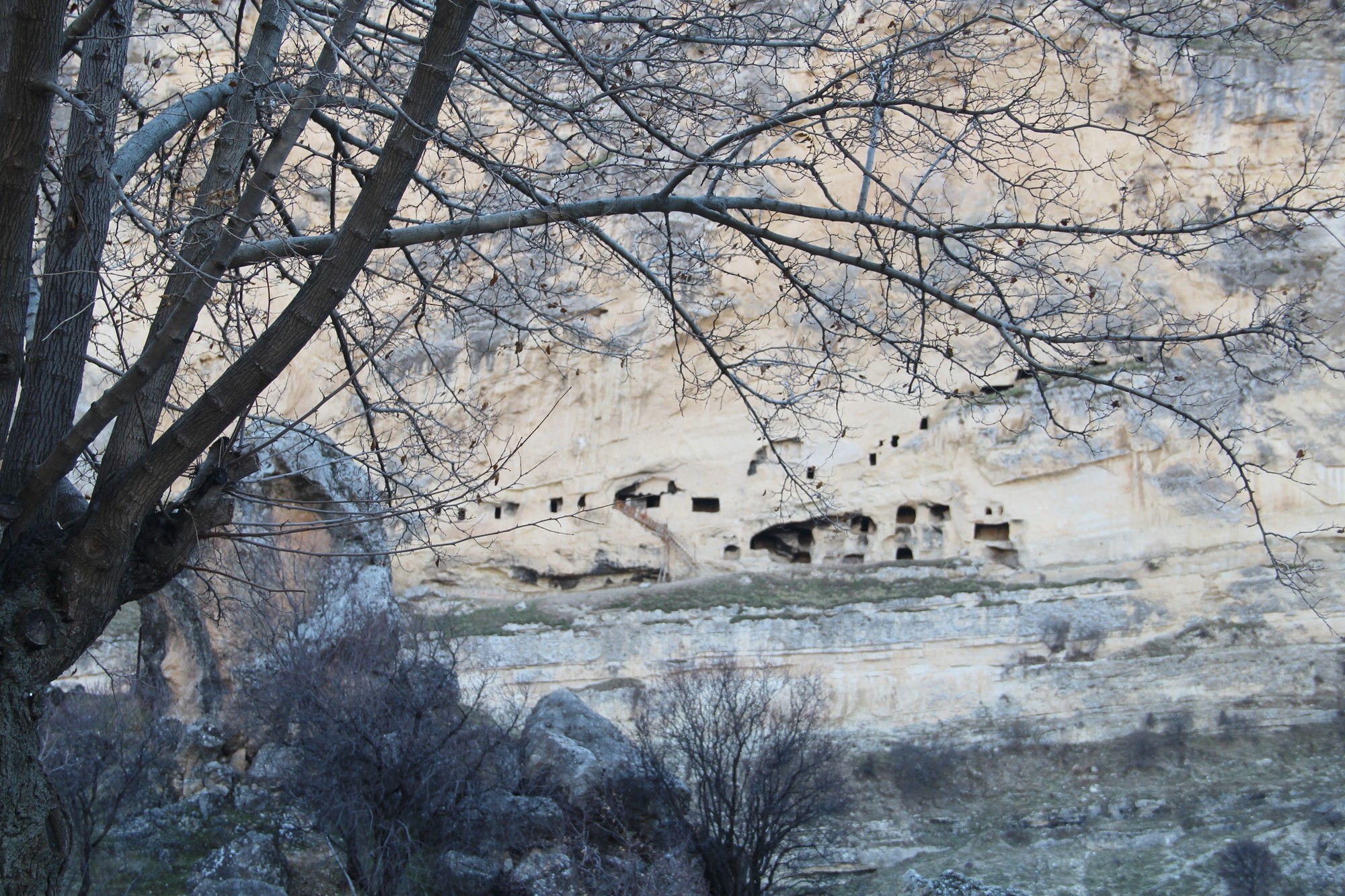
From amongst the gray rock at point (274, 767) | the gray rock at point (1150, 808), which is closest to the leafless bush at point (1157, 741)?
the gray rock at point (1150, 808)

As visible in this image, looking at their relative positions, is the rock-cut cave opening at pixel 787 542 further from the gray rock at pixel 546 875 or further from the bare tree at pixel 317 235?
the bare tree at pixel 317 235

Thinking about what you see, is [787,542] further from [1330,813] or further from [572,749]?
[572,749]

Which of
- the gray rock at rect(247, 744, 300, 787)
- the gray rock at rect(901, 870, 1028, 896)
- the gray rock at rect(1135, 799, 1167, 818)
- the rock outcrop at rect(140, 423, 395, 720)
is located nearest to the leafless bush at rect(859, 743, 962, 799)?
the gray rock at rect(1135, 799, 1167, 818)

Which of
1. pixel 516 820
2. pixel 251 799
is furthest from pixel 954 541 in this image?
pixel 251 799

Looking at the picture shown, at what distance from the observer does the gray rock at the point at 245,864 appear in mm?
7738

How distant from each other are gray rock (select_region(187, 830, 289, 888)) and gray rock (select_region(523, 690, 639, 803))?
8.43ft

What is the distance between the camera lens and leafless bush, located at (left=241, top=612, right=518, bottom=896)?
8.60m

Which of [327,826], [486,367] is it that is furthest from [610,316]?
[327,826]

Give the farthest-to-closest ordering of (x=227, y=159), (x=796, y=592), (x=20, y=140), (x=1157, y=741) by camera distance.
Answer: (x=796, y=592)
(x=1157, y=741)
(x=227, y=159)
(x=20, y=140)

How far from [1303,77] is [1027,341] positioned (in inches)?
Answer: 958

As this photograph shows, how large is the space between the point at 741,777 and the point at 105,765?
29.1 feet

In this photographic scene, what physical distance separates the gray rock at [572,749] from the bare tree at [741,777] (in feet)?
1.45

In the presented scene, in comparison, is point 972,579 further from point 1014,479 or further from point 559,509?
point 559,509

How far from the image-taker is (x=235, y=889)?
7.36m
